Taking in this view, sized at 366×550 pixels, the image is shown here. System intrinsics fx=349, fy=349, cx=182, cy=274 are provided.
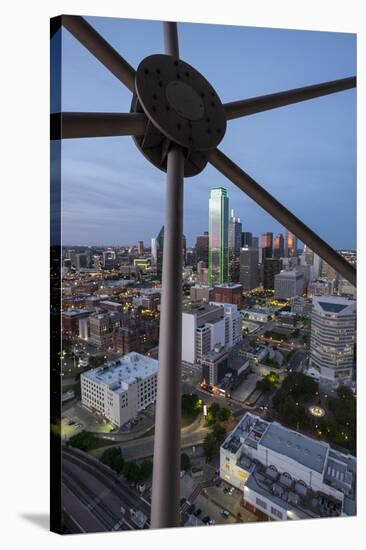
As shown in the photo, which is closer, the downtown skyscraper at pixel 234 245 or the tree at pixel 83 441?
the tree at pixel 83 441

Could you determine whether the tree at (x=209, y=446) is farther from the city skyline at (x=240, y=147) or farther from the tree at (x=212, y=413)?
the city skyline at (x=240, y=147)

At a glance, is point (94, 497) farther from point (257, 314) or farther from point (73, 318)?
point (257, 314)

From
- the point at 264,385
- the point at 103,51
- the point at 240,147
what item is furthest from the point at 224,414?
the point at 103,51

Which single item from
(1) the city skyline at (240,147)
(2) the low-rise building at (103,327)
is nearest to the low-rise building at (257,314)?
(1) the city skyline at (240,147)

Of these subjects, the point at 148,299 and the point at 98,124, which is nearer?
the point at 98,124

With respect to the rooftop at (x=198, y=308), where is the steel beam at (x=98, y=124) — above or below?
above

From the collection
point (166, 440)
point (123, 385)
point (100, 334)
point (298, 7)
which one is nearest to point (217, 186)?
point (298, 7)

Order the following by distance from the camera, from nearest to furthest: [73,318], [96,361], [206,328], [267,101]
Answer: [267,101] → [73,318] → [96,361] → [206,328]
